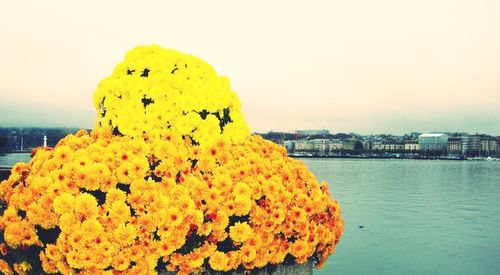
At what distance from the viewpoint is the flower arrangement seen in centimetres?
509

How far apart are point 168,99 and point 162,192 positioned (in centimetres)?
104

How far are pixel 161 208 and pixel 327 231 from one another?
1862mm

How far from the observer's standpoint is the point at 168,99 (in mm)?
5816

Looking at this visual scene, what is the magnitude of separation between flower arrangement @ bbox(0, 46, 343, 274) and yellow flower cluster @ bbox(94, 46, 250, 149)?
0.01m

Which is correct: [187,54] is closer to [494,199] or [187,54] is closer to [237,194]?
[237,194]

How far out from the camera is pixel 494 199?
63.4m

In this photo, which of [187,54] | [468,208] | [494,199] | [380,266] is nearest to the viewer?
[187,54]

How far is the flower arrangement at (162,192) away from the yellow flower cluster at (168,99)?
11mm

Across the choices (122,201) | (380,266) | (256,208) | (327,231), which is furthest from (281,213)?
(380,266)

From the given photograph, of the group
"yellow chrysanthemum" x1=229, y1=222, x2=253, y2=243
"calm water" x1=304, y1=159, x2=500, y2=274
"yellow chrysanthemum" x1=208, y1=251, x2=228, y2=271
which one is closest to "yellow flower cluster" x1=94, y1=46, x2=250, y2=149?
"yellow chrysanthemum" x1=229, y1=222, x2=253, y2=243

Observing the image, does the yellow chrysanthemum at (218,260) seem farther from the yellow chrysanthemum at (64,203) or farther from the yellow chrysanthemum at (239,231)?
the yellow chrysanthemum at (64,203)

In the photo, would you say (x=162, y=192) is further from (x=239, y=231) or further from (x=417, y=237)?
(x=417, y=237)

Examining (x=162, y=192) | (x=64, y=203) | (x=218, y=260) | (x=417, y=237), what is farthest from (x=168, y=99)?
(x=417, y=237)

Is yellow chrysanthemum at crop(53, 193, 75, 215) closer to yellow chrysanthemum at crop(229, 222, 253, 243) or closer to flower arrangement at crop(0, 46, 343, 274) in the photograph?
flower arrangement at crop(0, 46, 343, 274)
